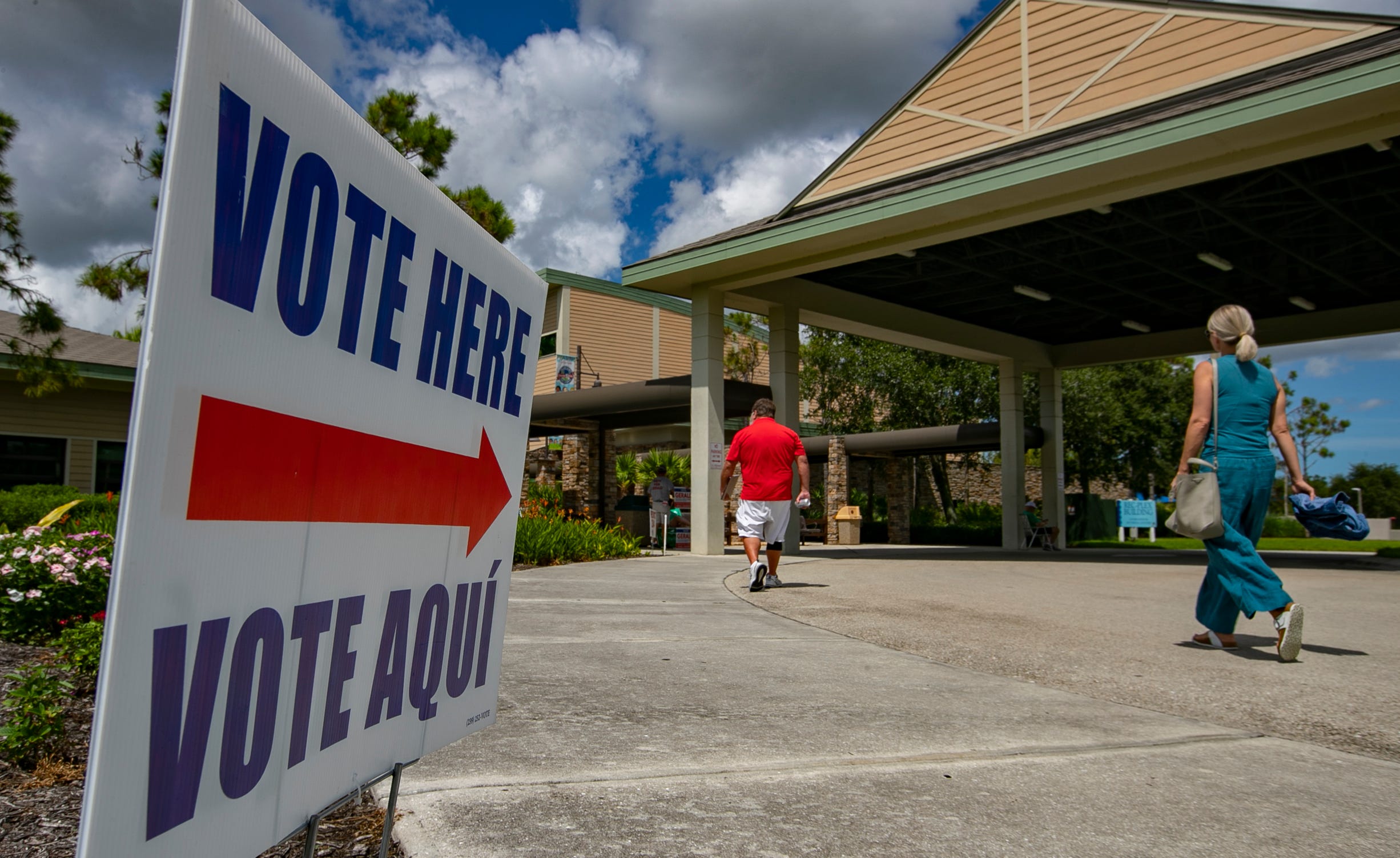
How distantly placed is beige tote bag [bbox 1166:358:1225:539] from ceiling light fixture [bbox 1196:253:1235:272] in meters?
10.8

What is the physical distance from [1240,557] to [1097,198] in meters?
7.25

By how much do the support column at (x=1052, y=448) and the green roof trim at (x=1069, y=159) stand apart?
12.2 metres

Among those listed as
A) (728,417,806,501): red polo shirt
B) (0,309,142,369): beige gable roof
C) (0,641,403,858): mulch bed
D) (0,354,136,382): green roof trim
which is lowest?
(0,641,403,858): mulch bed

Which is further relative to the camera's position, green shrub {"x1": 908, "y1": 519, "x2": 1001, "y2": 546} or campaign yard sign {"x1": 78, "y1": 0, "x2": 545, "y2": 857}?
green shrub {"x1": 908, "y1": 519, "x2": 1001, "y2": 546}

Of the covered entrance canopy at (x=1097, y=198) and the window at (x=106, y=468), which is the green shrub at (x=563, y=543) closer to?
the covered entrance canopy at (x=1097, y=198)

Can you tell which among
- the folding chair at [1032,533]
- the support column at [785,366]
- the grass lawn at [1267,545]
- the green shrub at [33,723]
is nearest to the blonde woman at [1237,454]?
the green shrub at [33,723]

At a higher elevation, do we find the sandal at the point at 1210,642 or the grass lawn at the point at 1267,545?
the grass lawn at the point at 1267,545

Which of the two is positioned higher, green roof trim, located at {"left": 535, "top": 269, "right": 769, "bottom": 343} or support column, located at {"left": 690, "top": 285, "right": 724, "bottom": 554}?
green roof trim, located at {"left": 535, "top": 269, "right": 769, "bottom": 343}

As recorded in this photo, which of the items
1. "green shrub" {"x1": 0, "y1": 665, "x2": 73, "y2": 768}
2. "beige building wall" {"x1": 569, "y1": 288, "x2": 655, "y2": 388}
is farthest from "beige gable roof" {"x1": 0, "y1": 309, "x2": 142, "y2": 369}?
"green shrub" {"x1": 0, "y1": 665, "x2": 73, "y2": 768}

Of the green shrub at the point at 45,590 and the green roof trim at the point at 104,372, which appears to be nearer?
the green shrub at the point at 45,590

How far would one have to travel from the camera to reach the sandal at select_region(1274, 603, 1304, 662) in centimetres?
462

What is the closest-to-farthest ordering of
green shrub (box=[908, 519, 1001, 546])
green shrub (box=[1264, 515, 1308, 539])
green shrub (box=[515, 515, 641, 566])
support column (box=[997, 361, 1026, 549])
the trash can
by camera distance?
1. green shrub (box=[515, 515, 641, 566])
2. support column (box=[997, 361, 1026, 549])
3. the trash can
4. green shrub (box=[908, 519, 1001, 546])
5. green shrub (box=[1264, 515, 1308, 539])

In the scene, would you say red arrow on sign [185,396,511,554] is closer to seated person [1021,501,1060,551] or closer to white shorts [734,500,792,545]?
white shorts [734,500,792,545]

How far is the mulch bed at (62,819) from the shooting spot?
213cm
